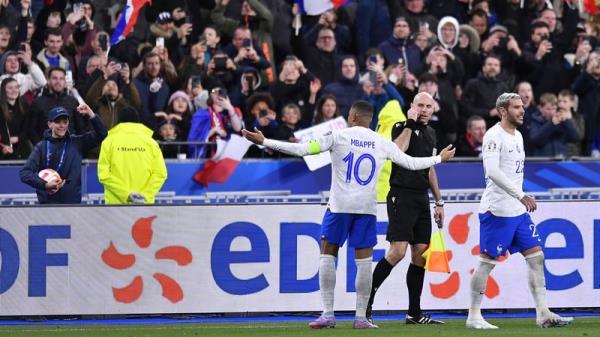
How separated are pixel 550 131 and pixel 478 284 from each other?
8.25 m

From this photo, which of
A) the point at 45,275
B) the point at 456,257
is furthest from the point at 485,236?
the point at 45,275

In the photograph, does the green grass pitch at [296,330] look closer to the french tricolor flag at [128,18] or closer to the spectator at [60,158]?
the spectator at [60,158]

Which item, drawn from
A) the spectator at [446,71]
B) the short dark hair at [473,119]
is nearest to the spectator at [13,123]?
the spectator at [446,71]

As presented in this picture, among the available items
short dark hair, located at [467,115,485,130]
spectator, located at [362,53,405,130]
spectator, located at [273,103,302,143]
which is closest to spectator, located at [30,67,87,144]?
spectator, located at [273,103,302,143]

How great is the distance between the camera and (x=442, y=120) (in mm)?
22406

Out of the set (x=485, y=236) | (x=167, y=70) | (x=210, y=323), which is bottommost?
(x=210, y=323)

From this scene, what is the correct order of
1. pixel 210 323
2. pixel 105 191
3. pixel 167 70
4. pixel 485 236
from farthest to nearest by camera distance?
pixel 167 70
pixel 105 191
pixel 210 323
pixel 485 236

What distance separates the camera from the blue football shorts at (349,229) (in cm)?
1484

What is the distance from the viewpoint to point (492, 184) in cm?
1485

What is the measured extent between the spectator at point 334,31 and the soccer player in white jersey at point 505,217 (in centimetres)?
903

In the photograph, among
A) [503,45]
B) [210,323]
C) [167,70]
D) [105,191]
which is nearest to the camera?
[210,323]

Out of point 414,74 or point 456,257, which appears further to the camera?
point 414,74

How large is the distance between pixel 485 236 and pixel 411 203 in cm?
104

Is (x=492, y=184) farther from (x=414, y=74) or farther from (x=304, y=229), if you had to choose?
(x=414, y=74)
